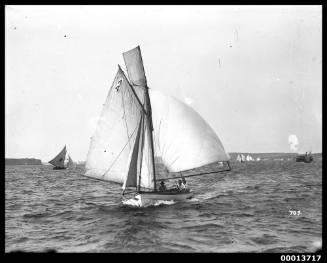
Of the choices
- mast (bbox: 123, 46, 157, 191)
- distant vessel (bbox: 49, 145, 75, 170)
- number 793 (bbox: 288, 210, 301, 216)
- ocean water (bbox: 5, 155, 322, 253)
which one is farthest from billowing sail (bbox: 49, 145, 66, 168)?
number 793 (bbox: 288, 210, 301, 216)

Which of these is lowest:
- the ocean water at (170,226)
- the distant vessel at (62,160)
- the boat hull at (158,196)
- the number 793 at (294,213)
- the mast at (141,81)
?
the ocean water at (170,226)

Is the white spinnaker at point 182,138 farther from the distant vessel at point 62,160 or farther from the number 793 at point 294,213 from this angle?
the distant vessel at point 62,160

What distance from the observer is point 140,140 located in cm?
2725

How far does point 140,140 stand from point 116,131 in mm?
1841

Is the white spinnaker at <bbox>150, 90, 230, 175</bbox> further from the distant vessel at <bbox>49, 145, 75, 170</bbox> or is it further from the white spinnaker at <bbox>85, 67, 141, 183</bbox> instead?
the distant vessel at <bbox>49, 145, 75, 170</bbox>

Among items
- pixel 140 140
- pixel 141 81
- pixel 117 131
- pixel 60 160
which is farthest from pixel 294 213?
pixel 60 160

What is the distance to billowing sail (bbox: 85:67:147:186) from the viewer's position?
26656mm

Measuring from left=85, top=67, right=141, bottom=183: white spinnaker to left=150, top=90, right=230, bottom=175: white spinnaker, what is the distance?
2.15 m

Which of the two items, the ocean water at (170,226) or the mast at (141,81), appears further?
the mast at (141,81)

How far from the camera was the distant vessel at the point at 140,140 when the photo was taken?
87.4 feet

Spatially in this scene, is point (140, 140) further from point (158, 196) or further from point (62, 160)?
point (62, 160)

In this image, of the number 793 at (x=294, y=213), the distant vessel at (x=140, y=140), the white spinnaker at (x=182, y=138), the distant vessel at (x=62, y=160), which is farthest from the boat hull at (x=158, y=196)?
the distant vessel at (x=62, y=160)
